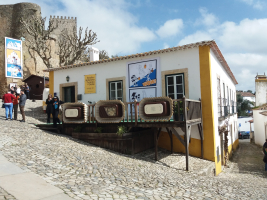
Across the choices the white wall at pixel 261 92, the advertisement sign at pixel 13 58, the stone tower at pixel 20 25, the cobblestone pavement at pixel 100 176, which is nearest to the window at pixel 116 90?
the cobblestone pavement at pixel 100 176

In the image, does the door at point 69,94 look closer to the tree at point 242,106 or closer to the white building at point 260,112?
the white building at point 260,112

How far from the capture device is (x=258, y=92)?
25797mm

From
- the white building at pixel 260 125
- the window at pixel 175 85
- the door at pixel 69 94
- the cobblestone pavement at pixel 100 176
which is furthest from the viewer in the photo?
the white building at pixel 260 125

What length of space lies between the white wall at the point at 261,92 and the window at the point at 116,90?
19395mm

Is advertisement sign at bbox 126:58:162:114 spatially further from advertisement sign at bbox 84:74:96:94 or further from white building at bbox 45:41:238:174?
advertisement sign at bbox 84:74:96:94

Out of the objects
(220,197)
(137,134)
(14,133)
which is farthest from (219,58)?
(14,133)

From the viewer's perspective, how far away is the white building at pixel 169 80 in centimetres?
1002

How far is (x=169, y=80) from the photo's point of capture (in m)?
10.8

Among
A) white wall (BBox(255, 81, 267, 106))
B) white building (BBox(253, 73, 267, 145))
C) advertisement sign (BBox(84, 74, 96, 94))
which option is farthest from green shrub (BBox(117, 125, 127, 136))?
white wall (BBox(255, 81, 267, 106))

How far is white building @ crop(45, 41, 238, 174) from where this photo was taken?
10016mm

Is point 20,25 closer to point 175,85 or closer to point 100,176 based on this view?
point 175,85

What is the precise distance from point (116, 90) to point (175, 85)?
3.14 meters

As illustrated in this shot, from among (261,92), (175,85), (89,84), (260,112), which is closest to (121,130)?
(175,85)

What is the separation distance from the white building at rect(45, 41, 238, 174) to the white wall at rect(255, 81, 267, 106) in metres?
14.4
